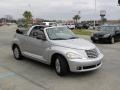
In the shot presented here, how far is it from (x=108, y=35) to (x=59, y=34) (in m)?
9.65

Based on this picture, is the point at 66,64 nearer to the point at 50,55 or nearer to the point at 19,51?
the point at 50,55

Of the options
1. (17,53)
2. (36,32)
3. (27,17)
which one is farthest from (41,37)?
(27,17)

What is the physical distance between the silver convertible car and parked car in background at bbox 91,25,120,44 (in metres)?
8.93

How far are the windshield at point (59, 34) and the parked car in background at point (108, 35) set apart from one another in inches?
351

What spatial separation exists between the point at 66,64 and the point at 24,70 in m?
1.84

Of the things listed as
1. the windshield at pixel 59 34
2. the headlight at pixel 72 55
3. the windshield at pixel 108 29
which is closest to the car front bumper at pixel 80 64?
the headlight at pixel 72 55

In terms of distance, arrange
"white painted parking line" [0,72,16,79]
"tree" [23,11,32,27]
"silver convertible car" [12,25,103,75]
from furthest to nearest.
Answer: "tree" [23,11,32,27]
"white painted parking line" [0,72,16,79]
"silver convertible car" [12,25,103,75]

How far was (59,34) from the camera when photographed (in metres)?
7.63

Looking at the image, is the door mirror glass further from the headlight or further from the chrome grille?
the chrome grille

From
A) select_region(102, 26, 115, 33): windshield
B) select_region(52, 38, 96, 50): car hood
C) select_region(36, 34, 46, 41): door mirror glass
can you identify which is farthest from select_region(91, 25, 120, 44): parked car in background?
select_region(52, 38, 96, 50): car hood

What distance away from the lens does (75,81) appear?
20.0 feet

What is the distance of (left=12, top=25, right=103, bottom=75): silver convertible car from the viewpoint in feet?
20.6

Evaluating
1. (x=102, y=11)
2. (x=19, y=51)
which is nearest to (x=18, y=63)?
(x=19, y=51)

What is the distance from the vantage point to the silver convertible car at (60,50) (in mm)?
6277
